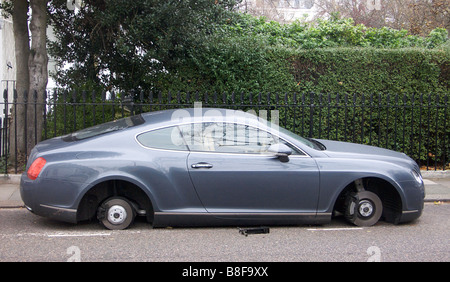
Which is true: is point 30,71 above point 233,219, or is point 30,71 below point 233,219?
above

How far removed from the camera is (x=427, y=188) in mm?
8531

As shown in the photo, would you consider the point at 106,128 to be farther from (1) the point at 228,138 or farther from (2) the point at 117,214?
(1) the point at 228,138

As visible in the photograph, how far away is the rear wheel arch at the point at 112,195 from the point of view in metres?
5.64

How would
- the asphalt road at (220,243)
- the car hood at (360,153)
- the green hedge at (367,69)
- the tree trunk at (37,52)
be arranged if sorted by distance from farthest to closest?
the green hedge at (367,69) → the tree trunk at (37,52) → the car hood at (360,153) → the asphalt road at (220,243)

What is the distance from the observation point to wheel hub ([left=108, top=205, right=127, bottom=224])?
5688 mm

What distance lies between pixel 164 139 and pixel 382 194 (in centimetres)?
290

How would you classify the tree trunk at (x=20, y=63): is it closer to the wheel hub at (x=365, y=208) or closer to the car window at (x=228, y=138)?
the car window at (x=228, y=138)

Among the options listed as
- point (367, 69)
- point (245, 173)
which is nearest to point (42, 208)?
point (245, 173)

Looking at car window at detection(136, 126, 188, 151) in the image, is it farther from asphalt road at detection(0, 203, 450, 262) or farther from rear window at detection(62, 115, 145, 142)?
asphalt road at detection(0, 203, 450, 262)

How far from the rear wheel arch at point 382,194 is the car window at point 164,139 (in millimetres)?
2131

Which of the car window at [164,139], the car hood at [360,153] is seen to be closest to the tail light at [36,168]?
the car window at [164,139]

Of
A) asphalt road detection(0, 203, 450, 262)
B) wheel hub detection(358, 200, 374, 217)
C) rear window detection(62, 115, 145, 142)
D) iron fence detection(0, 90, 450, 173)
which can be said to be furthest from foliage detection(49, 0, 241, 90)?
wheel hub detection(358, 200, 374, 217)

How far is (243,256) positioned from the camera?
16.0 feet
